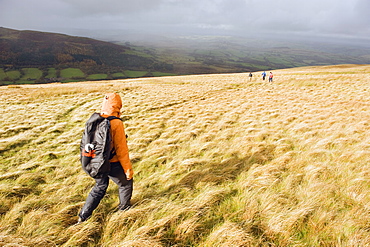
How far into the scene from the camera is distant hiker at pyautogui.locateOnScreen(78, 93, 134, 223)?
126 inches

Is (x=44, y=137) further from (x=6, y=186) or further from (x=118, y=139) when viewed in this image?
(x=118, y=139)

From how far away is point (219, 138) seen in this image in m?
7.31

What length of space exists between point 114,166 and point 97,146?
1.90ft

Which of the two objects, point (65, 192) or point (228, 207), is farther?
point (65, 192)

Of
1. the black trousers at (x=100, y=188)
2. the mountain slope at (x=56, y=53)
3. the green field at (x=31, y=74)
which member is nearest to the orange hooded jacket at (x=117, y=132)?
the black trousers at (x=100, y=188)

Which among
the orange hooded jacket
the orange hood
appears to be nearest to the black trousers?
the orange hooded jacket

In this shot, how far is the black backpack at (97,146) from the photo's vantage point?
2.98 m

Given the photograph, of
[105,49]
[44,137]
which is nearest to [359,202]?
[44,137]

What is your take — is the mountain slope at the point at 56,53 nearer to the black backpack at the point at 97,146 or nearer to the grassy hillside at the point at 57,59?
the grassy hillside at the point at 57,59

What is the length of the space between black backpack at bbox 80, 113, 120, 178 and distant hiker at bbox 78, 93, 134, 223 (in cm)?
10

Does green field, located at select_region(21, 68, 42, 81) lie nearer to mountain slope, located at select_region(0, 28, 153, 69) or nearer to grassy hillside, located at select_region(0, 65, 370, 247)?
mountain slope, located at select_region(0, 28, 153, 69)

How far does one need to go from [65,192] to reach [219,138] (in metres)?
5.64

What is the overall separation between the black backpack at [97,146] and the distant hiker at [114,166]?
0.32 ft

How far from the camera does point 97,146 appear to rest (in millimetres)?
3014
